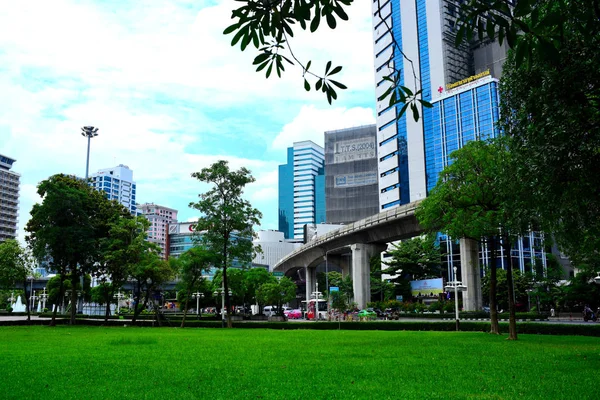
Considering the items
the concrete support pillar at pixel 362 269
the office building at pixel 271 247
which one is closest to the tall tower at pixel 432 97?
the concrete support pillar at pixel 362 269

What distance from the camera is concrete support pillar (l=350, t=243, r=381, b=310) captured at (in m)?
58.7

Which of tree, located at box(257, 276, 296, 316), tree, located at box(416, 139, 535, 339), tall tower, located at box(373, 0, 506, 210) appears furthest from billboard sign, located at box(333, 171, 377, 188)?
tree, located at box(416, 139, 535, 339)

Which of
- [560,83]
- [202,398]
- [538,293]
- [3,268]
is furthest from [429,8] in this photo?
[202,398]

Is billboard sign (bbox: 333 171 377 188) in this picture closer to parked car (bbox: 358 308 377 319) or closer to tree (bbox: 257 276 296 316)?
tree (bbox: 257 276 296 316)

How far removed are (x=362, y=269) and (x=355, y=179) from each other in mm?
85134

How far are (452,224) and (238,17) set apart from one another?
21814mm

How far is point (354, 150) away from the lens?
474 ft

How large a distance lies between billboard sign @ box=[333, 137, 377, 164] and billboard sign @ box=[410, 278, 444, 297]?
69.5 m

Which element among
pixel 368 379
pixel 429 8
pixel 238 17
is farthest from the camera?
pixel 429 8

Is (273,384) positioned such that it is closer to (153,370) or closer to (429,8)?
(153,370)

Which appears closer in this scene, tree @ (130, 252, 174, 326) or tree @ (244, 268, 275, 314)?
tree @ (130, 252, 174, 326)

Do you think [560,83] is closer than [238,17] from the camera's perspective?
No

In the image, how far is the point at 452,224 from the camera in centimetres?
2502

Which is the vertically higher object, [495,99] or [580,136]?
[495,99]
